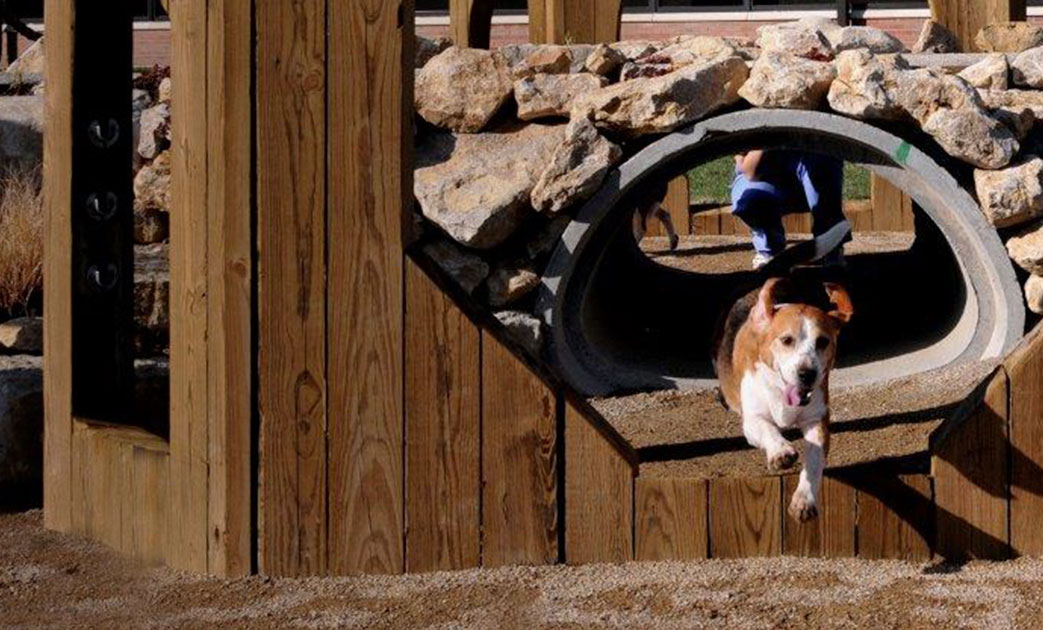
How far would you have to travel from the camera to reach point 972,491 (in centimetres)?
499

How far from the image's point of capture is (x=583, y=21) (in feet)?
30.7

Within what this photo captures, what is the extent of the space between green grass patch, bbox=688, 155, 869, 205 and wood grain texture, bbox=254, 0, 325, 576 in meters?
10.4

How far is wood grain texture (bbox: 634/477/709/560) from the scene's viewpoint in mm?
5000

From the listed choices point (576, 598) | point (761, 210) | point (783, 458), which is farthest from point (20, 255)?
point (761, 210)

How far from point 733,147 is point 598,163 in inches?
27.4

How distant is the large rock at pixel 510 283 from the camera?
8.41 metres

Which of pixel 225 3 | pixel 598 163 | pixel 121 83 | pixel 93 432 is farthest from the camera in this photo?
pixel 598 163

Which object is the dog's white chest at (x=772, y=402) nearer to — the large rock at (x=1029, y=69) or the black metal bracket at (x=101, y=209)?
the black metal bracket at (x=101, y=209)

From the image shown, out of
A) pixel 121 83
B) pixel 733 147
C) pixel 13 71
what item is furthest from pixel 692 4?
pixel 121 83

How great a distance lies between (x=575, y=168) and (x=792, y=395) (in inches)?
108

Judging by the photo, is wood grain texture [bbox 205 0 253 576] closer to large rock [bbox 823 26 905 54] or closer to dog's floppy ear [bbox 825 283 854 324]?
dog's floppy ear [bbox 825 283 854 324]

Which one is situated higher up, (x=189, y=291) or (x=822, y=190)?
(x=822, y=190)

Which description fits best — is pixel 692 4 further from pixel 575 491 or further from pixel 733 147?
pixel 575 491

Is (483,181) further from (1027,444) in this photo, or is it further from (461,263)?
(1027,444)
